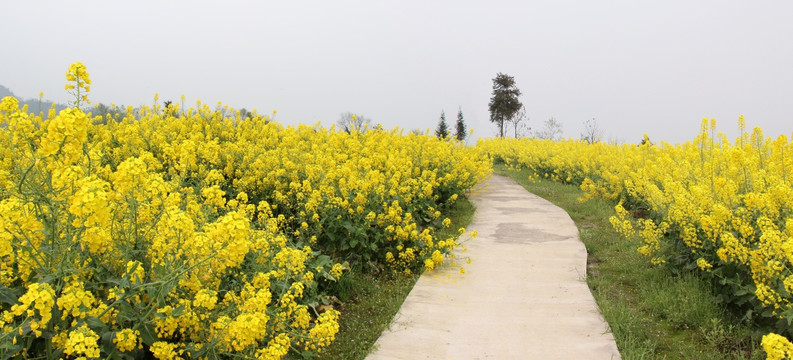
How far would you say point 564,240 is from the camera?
19.2 feet

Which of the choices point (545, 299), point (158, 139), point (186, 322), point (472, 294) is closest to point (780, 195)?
point (545, 299)

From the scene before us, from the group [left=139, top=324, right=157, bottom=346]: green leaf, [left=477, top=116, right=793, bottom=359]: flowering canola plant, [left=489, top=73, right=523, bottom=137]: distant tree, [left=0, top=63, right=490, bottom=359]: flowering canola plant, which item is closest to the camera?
[left=0, top=63, right=490, bottom=359]: flowering canola plant

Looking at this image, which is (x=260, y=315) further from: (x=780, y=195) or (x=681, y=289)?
(x=780, y=195)

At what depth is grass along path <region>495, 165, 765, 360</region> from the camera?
3213 millimetres

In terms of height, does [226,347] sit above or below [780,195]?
below

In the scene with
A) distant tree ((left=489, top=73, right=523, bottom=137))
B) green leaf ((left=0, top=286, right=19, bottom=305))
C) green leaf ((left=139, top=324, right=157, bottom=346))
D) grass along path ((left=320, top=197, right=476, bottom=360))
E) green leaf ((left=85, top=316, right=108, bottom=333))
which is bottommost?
grass along path ((left=320, top=197, right=476, bottom=360))

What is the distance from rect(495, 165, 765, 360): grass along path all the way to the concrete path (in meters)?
0.12

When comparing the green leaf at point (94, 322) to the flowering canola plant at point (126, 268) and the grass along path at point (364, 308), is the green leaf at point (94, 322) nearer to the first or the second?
the flowering canola plant at point (126, 268)

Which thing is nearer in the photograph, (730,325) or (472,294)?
(730,325)

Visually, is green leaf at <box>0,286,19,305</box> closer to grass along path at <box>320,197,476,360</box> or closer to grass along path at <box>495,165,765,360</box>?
grass along path at <box>320,197,476,360</box>

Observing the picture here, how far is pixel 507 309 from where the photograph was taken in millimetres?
3846

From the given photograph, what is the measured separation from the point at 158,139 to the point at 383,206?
2853mm

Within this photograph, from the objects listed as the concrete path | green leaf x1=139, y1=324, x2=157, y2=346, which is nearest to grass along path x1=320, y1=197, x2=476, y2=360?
the concrete path

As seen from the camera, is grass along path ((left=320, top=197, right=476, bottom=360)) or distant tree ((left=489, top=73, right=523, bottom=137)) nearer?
grass along path ((left=320, top=197, right=476, bottom=360))
